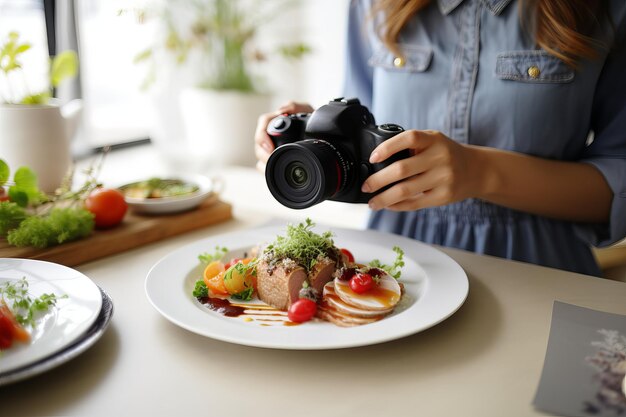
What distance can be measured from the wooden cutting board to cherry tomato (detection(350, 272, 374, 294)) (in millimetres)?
517

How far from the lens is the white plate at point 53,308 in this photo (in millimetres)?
690

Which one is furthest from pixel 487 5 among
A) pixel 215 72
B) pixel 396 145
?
pixel 215 72

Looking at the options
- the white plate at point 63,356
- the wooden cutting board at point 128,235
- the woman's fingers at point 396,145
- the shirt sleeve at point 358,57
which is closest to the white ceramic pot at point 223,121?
the shirt sleeve at point 358,57

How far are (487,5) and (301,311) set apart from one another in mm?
792

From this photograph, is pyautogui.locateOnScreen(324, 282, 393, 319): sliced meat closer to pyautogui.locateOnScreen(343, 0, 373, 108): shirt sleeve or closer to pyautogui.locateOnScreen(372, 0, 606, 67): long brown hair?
pyautogui.locateOnScreen(372, 0, 606, 67): long brown hair

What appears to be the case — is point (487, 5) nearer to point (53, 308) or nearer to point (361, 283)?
point (361, 283)

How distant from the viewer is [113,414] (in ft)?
2.14

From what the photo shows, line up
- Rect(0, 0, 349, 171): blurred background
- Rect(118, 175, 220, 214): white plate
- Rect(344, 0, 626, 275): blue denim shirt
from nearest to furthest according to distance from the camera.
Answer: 1. Rect(344, 0, 626, 275): blue denim shirt
2. Rect(118, 175, 220, 214): white plate
3. Rect(0, 0, 349, 171): blurred background

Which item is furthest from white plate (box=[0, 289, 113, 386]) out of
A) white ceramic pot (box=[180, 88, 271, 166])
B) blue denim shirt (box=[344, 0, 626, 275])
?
white ceramic pot (box=[180, 88, 271, 166])

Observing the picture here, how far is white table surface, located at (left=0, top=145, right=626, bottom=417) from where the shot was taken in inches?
26.5

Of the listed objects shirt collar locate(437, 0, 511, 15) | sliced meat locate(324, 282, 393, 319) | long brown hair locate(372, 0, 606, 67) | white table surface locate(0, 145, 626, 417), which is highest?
shirt collar locate(437, 0, 511, 15)

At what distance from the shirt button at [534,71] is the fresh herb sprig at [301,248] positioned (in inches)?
22.0

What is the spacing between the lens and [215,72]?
2402 mm

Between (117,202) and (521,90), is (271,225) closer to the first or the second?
(117,202)
